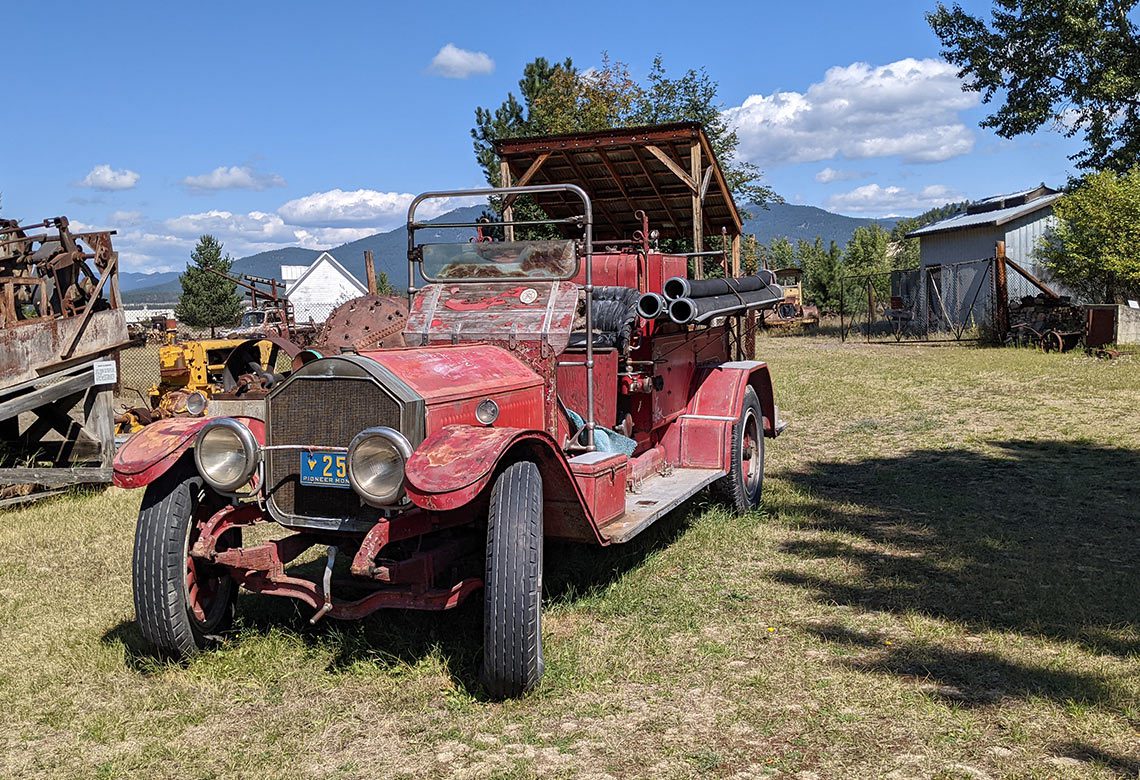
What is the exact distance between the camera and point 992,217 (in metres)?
30.4

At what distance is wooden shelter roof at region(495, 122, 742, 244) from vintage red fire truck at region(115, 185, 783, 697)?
90.2 inches

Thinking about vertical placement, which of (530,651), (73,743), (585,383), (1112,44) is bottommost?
(73,743)

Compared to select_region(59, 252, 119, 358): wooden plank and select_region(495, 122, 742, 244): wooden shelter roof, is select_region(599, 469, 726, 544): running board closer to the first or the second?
select_region(495, 122, 742, 244): wooden shelter roof

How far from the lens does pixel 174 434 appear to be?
4.51 m

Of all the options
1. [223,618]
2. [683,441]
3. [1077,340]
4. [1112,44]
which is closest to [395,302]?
[683,441]

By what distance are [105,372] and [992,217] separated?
28268mm

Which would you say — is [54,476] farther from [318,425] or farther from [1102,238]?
[1102,238]

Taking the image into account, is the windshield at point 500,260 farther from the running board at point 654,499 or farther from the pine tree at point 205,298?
the pine tree at point 205,298

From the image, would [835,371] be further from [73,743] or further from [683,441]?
[73,743]

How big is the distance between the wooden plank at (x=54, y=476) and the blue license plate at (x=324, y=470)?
5.15 metres

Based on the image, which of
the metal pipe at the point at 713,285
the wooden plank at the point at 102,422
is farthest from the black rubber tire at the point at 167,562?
the wooden plank at the point at 102,422

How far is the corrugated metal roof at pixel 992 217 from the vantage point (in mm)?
29172

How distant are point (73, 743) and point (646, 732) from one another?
7.44ft

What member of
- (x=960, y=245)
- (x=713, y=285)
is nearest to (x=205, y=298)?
(x=960, y=245)
